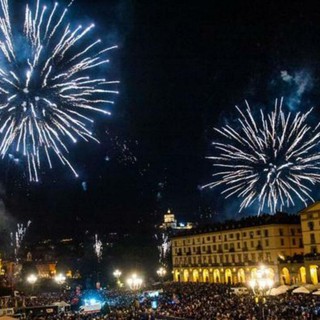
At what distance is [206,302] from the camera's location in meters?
43.7

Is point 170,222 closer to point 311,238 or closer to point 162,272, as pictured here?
point 162,272

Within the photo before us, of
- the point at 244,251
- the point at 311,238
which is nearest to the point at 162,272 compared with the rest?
the point at 244,251

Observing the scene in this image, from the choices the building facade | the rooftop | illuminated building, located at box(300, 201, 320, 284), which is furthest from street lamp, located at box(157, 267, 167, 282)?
illuminated building, located at box(300, 201, 320, 284)

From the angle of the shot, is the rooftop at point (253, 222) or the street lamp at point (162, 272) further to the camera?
the street lamp at point (162, 272)

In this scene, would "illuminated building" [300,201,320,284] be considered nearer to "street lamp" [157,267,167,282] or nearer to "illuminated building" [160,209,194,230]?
"street lamp" [157,267,167,282]

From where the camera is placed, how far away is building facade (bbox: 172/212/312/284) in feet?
231

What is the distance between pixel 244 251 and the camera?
260 ft

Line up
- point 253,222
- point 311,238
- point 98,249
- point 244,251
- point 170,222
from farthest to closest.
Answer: point 170,222 < point 98,249 < point 253,222 < point 244,251 < point 311,238

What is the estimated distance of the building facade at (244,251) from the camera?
70.5 metres

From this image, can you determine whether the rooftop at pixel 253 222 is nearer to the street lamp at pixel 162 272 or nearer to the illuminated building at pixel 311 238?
the illuminated building at pixel 311 238

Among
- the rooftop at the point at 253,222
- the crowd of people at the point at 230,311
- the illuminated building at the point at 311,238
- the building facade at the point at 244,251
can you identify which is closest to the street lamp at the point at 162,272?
the building facade at the point at 244,251

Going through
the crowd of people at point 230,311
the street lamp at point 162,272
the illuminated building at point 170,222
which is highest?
the illuminated building at point 170,222

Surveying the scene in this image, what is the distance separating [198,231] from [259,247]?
67.5 feet

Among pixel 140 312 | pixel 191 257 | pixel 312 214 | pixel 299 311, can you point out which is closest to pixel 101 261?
pixel 191 257
